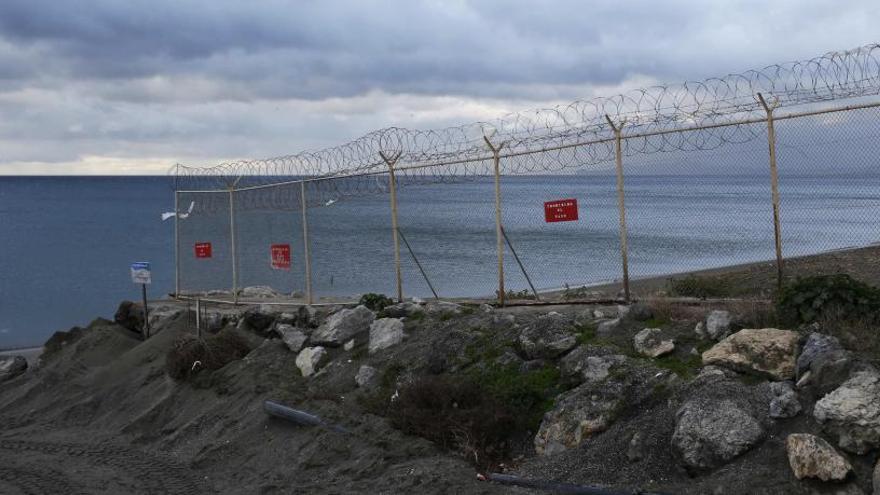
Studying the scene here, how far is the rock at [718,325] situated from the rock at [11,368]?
582 inches

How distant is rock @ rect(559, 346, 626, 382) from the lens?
9.78 metres

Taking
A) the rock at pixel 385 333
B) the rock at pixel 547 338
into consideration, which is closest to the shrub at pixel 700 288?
the rock at pixel 547 338

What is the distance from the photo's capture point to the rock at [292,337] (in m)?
14.7

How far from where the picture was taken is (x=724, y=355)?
9.28m

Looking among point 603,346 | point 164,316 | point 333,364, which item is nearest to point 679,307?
point 603,346

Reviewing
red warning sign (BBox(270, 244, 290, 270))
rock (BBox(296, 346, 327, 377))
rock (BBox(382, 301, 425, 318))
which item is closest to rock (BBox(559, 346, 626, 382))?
rock (BBox(382, 301, 425, 318))

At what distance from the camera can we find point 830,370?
814 centimetres

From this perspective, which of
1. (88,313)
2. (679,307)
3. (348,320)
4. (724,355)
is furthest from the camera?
(88,313)

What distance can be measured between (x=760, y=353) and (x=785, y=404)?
1034 mm

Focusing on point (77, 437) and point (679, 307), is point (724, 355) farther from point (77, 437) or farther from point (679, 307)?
point (77, 437)

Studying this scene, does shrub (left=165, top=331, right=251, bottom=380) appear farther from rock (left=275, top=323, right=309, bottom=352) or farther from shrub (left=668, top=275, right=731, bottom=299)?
shrub (left=668, top=275, right=731, bottom=299)

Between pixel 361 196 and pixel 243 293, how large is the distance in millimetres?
6391

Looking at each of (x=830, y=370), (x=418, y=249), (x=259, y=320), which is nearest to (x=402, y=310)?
(x=259, y=320)

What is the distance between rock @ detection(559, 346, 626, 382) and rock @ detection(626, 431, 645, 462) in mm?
1235
